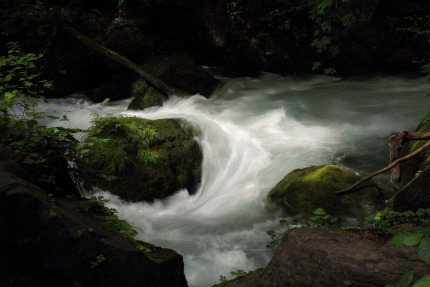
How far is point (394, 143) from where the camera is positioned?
4.64m

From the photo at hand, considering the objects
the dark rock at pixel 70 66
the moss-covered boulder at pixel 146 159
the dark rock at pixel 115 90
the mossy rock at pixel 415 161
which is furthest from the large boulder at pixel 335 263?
the dark rock at pixel 70 66

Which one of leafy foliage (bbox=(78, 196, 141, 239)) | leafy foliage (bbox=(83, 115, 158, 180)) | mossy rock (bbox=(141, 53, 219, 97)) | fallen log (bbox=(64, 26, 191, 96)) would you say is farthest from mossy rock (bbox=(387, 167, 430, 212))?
mossy rock (bbox=(141, 53, 219, 97))

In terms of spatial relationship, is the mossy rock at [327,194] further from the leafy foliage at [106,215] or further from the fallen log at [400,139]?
the leafy foliage at [106,215]

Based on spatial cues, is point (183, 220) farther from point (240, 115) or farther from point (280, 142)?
point (240, 115)

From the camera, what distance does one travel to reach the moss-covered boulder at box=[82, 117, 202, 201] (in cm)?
557

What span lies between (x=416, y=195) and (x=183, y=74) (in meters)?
7.03

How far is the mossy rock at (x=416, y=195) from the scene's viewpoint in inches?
139

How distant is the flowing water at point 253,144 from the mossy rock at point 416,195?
168 cm

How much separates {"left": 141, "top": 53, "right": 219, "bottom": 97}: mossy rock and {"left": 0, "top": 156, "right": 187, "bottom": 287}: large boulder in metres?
6.83

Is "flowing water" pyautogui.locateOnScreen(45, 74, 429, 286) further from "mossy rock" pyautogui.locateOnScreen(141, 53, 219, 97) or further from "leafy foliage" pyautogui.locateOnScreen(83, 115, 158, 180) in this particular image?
"leafy foliage" pyautogui.locateOnScreen(83, 115, 158, 180)

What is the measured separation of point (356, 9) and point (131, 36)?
630cm

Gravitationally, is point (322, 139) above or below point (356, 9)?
below

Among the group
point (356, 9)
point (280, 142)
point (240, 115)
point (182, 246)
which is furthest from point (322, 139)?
point (356, 9)

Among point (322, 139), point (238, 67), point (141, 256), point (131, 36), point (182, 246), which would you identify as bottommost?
point (182, 246)
